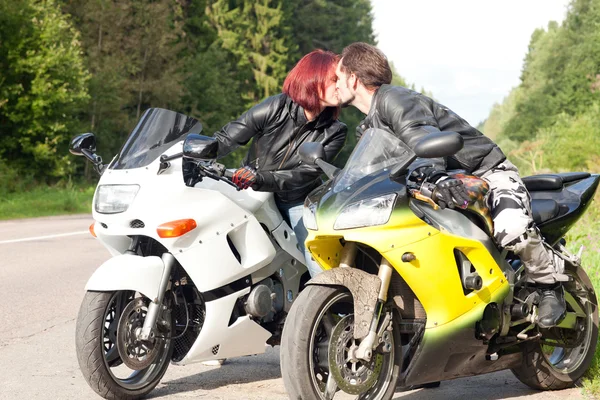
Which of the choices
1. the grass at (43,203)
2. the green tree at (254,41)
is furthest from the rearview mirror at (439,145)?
the green tree at (254,41)

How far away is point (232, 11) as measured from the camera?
63625 millimetres

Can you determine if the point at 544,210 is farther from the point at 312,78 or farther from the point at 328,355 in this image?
the point at 328,355

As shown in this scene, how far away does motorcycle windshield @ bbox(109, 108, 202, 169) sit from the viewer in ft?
16.3

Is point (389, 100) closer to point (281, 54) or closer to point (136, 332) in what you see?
point (136, 332)

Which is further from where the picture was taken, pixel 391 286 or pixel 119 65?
pixel 119 65

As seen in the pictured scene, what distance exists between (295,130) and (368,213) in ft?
5.29

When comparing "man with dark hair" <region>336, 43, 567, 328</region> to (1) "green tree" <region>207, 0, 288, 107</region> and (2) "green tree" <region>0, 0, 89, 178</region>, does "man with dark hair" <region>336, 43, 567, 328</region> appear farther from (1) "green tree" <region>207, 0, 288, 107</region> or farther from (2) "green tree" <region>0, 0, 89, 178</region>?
(1) "green tree" <region>207, 0, 288, 107</region>

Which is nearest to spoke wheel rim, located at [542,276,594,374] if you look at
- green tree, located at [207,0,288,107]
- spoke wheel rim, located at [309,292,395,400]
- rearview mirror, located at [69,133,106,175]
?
spoke wheel rim, located at [309,292,395,400]

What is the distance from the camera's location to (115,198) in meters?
4.84

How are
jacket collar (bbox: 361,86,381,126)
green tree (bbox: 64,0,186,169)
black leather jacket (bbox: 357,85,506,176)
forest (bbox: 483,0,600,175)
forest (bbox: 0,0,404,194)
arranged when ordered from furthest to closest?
forest (bbox: 483,0,600,175) < green tree (bbox: 64,0,186,169) < forest (bbox: 0,0,404,194) < jacket collar (bbox: 361,86,381,126) < black leather jacket (bbox: 357,85,506,176)

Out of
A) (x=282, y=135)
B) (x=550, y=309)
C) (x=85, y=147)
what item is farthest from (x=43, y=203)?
(x=550, y=309)

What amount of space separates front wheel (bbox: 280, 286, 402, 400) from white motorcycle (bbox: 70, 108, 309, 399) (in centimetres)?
92

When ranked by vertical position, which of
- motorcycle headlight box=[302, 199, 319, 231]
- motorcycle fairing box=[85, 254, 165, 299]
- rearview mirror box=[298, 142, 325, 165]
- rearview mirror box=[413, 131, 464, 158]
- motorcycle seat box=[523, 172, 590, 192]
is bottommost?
motorcycle fairing box=[85, 254, 165, 299]

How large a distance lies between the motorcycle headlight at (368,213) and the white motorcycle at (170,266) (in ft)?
2.98
